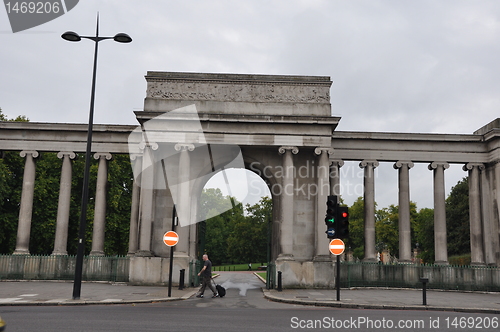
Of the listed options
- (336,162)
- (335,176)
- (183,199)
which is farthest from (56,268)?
(336,162)

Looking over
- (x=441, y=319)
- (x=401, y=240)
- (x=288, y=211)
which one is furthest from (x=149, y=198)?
(x=441, y=319)

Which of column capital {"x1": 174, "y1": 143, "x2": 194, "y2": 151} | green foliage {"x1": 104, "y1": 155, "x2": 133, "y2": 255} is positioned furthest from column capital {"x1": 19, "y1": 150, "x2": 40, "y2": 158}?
column capital {"x1": 174, "y1": 143, "x2": 194, "y2": 151}

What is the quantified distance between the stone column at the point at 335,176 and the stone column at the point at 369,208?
1.66 metres

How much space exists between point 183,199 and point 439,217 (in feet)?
54.7

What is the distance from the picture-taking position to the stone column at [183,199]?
2948cm

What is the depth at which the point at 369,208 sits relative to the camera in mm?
32781

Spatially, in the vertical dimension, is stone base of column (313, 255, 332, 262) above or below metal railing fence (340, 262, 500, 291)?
above

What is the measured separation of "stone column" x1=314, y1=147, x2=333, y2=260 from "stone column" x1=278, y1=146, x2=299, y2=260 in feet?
5.11

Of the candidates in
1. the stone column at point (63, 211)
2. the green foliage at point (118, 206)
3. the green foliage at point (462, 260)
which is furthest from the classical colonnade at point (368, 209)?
the green foliage at point (462, 260)

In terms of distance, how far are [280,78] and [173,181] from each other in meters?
9.34

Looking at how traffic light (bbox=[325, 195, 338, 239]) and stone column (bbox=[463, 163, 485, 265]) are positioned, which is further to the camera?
stone column (bbox=[463, 163, 485, 265])

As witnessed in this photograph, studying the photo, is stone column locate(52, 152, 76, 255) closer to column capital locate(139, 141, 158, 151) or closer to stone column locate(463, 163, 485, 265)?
column capital locate(139, 141, 158, 151)

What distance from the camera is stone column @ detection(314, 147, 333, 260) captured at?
2931 cm

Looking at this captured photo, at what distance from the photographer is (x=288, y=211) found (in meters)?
29.6
